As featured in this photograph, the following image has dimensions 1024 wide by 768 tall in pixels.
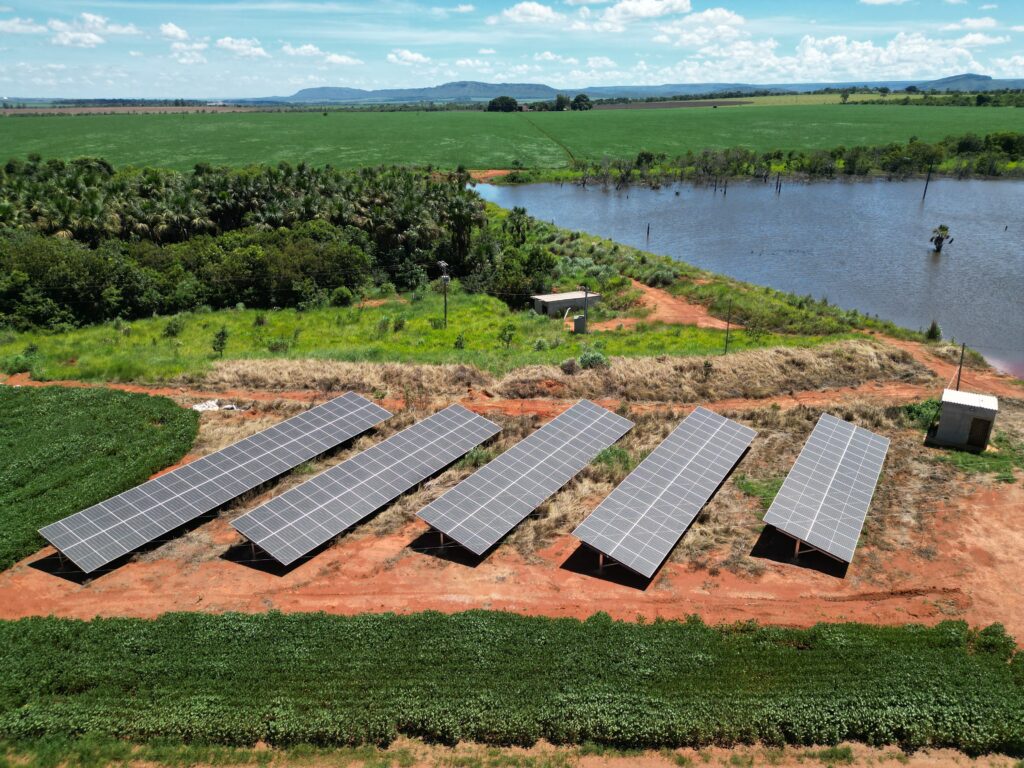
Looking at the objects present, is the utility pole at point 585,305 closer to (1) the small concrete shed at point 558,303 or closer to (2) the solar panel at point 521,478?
(1) the small concrete shed at point 558,303

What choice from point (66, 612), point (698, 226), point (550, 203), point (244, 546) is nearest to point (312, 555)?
point (244, 546)

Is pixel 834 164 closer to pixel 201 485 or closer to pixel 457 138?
pixel 457 138

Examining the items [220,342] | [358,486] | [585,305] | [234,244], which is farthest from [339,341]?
[358,486]

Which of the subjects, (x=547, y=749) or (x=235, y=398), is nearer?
(x=547, y=749)

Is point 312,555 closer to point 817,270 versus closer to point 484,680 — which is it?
point 484,680

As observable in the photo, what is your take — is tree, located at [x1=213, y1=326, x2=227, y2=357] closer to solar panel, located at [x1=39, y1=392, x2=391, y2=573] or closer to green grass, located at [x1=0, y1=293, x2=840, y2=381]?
green grass, located at [x1=0, y1=293, x2=840, y2=381]
